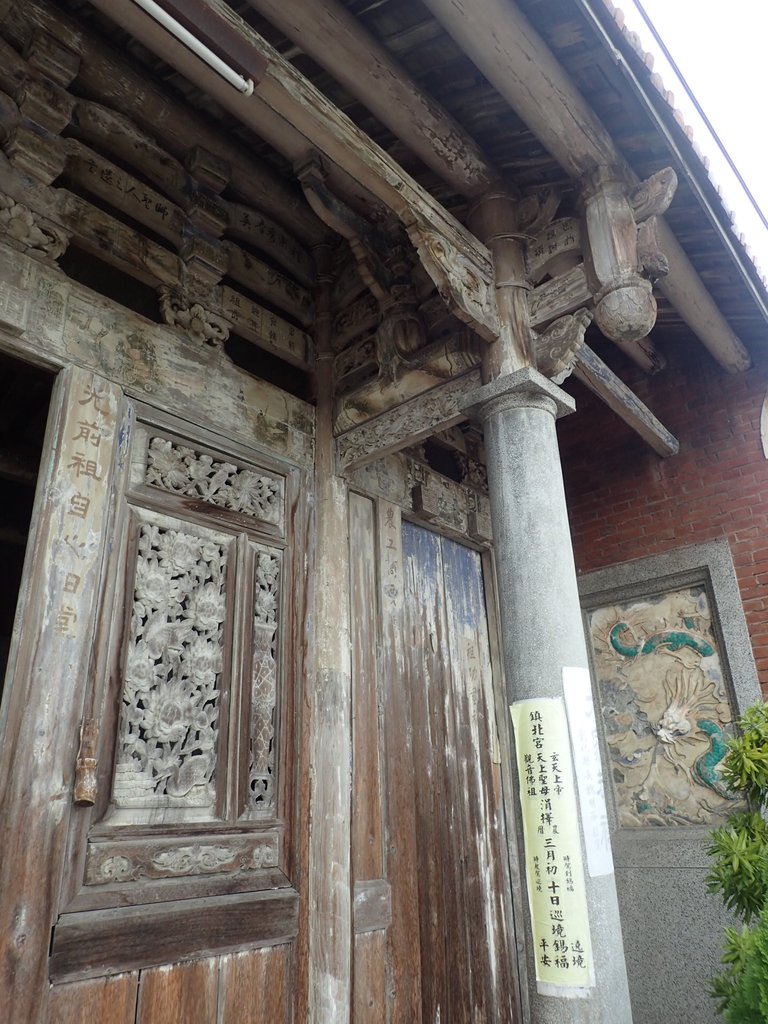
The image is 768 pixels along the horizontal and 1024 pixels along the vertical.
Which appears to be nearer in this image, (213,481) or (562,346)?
(562,346)

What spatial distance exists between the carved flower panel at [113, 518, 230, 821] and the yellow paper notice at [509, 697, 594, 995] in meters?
1.18

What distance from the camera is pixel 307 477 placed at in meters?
3.64

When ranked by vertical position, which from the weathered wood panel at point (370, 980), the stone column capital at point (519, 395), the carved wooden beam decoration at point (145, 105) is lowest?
the weathered wood panel at point (370, 980)

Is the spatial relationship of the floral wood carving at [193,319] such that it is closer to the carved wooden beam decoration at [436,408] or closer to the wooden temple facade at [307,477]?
the wooden temple facade at [307,477]

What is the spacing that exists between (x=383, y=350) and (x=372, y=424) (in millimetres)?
360

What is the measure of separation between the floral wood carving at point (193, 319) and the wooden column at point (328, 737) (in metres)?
0.63

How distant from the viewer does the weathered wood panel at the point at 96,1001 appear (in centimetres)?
223

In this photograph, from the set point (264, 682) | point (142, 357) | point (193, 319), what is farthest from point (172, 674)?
point (193, 319)

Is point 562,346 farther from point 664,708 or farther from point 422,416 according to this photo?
point 664,708

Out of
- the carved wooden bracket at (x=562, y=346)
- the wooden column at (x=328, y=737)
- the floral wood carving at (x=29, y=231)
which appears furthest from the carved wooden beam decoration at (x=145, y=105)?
the carved wooden bracket at (x=562, y=346)

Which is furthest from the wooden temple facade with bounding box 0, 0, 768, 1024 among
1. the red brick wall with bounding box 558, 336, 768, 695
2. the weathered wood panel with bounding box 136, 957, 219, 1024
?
the red brick wall with bounding box 558, 336, 768, 695

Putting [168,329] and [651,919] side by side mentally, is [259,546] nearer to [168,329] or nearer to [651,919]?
[168,329]

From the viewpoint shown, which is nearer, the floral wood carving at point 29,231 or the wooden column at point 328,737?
the floral wood carving at point 29,231

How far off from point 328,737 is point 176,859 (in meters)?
0.84
